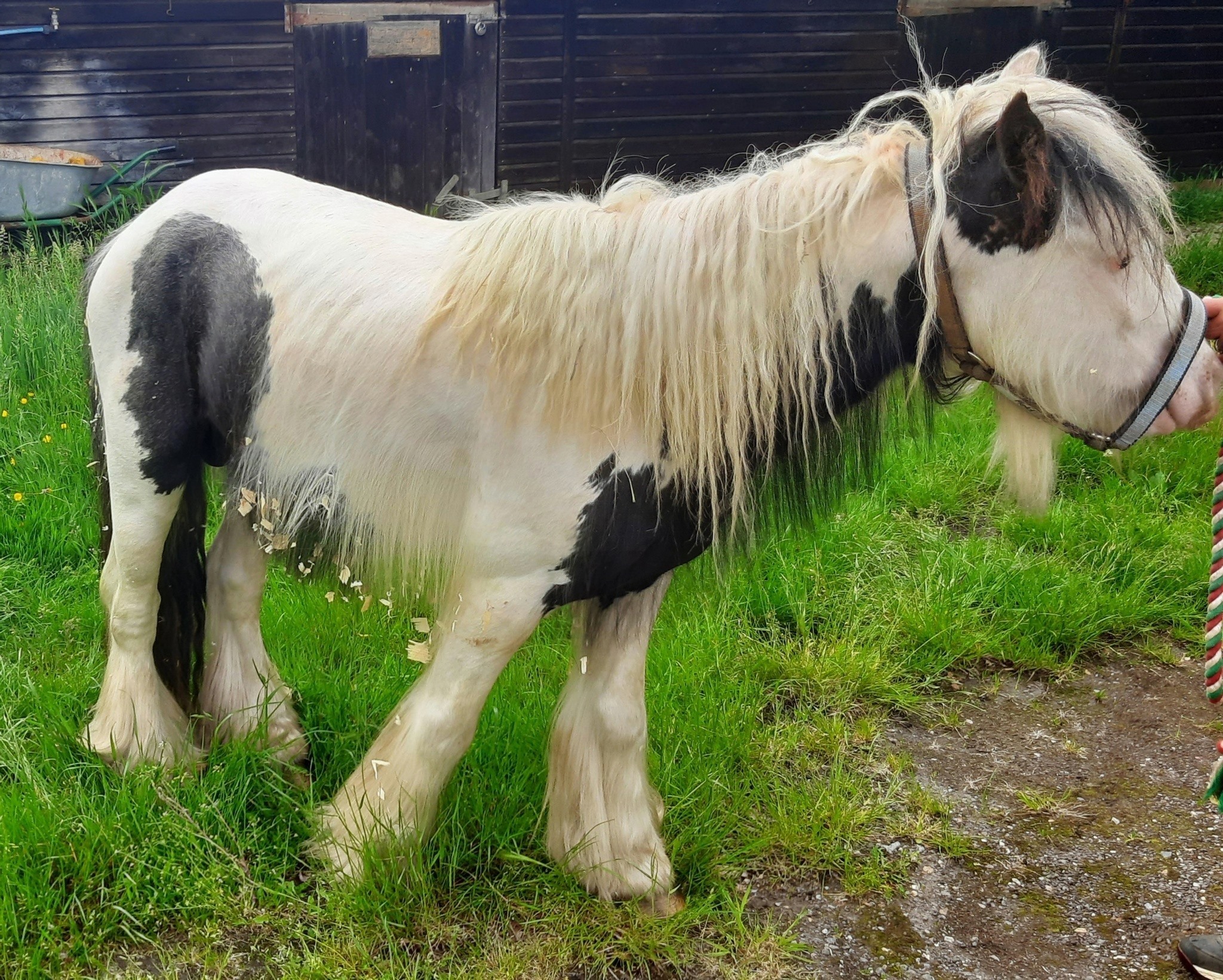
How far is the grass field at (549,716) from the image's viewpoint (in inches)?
92.1

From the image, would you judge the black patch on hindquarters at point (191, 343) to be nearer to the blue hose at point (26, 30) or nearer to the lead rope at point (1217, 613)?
the lead rope at point (1217, 613)

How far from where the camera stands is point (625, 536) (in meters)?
2.09

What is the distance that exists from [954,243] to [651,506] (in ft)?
2.43

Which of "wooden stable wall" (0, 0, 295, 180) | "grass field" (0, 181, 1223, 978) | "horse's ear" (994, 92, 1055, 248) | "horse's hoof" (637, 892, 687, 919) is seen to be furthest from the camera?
"wooden stable wall" (0, 0, 295, 180)

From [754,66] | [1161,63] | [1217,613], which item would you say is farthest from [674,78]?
[1217,613]

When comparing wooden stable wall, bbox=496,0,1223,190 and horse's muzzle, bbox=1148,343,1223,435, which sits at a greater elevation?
wooden stable wall, bbox=496,0,1223,190

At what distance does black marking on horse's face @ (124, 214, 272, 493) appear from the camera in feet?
7.72

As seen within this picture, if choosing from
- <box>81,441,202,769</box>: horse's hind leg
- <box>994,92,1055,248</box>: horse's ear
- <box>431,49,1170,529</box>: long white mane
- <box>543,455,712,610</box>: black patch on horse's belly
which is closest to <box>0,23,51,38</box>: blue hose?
<box>81,441,202,769</box>: horse's hind leg

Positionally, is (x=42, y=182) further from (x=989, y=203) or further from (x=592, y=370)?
(x=989, y=203)

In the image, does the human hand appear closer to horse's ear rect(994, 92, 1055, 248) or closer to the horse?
the horse

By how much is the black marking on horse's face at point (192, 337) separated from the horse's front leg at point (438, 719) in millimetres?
702

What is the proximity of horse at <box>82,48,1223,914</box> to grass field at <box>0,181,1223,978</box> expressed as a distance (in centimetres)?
16

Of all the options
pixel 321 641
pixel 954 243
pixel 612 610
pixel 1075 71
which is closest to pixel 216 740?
pixel 321 641

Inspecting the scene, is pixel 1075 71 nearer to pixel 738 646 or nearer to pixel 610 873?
pixel 738 646
